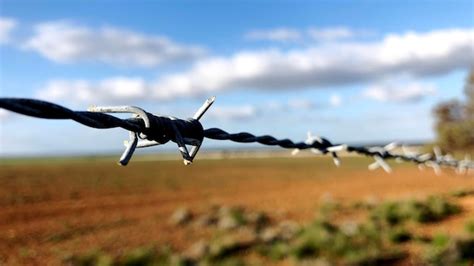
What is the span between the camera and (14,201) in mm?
26516

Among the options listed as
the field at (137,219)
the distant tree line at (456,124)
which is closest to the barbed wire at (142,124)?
the field at (137,219)

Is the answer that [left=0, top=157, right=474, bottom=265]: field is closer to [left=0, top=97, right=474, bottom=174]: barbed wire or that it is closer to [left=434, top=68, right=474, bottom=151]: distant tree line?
[left=434, top=68, right=474, bottom=151]: distant tree line

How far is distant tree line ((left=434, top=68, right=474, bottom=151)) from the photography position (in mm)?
21625

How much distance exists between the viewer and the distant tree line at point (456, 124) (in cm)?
2162

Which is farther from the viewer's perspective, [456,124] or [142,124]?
[456,124]

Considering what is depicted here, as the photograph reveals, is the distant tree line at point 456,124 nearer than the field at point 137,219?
No

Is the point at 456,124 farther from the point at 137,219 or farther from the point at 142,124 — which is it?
the point at 142,124

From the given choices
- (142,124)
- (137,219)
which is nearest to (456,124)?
(137,219)

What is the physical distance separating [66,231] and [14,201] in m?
11.6

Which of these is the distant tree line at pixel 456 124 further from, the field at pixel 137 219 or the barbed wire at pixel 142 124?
the barbed wire at pixel 142 124

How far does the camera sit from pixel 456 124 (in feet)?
72.6

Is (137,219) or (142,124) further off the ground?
(142,124)

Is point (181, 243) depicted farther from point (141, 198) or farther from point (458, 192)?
point (141, 198)

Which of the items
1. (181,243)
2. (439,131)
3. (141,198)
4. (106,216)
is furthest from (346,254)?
(141,198)
